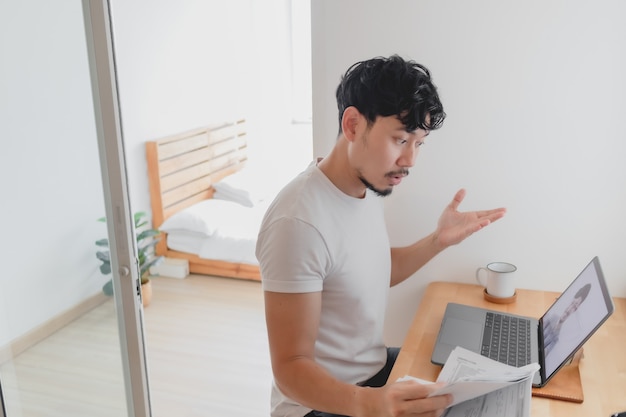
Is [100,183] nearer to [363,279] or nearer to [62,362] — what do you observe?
[62,362]

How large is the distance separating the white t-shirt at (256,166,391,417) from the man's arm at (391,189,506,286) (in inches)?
5.7

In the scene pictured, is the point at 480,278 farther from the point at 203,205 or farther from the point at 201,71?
the point at 201,71

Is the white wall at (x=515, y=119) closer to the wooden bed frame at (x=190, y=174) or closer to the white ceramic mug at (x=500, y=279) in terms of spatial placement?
the white ceramic mug at (x=500, y=279)

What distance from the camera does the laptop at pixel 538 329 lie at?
1.28 meters

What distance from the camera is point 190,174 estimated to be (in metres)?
4.35

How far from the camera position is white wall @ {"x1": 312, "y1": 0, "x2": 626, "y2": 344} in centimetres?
161

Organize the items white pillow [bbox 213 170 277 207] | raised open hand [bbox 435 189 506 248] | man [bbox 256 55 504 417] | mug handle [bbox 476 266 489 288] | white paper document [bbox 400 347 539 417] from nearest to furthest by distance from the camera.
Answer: white paper document [bbox 400 347 539 417], man [bbox 256 55 504 417], raised open hand [bbox 435 189 506 248], mug handle [bbox 476 266 489 288], white pillow [bbox 213 170 277 207]

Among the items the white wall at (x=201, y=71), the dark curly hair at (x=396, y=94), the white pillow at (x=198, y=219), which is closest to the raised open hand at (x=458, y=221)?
the dark curly hair at (x=396, y=94)

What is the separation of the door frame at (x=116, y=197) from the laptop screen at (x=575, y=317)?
49.2 inches

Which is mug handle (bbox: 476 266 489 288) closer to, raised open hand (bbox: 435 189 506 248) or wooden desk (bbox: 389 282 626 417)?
wooden desk (bbox: 389 282 626 417)

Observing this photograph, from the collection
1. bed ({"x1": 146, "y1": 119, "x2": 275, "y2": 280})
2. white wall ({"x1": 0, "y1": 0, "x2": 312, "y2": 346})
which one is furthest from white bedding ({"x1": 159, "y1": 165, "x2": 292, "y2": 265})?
white wall ({"x1": 0, "y1": 0, "x2": 312, "y2": 346})

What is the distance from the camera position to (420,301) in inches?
75.4

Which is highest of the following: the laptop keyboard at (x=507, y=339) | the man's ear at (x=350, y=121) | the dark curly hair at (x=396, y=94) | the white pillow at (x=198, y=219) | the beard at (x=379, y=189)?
the dark curly hair at (x=396, y=94)

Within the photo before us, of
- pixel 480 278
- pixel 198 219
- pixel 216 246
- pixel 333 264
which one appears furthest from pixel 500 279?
pixel 198 219
